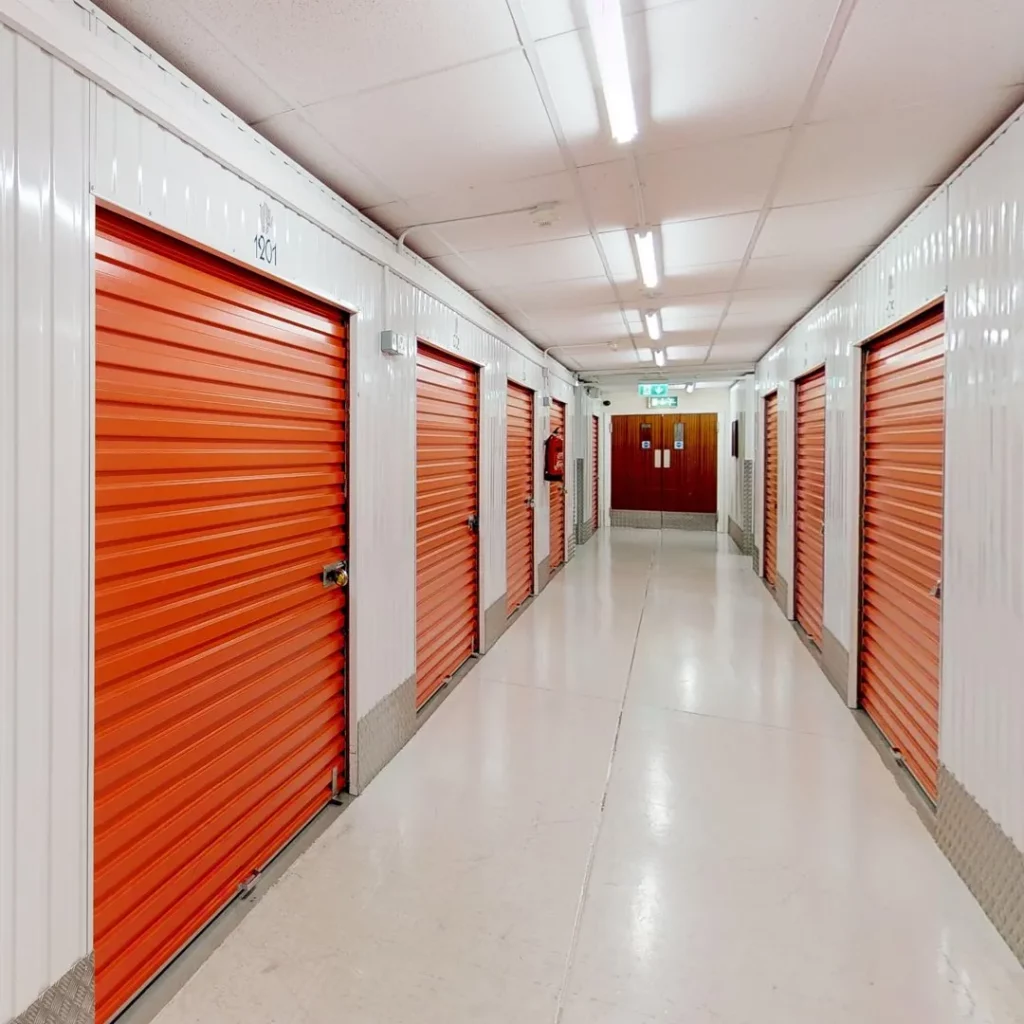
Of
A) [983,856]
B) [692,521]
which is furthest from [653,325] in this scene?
[692,521]

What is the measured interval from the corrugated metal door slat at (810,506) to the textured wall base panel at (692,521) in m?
7.32

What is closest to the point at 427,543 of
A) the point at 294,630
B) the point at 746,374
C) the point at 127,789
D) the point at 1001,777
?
the point at 294,630

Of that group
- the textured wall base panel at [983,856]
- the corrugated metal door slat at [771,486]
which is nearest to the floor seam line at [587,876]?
the textured wall base panel at [983,856]

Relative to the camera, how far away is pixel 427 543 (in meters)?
3.77

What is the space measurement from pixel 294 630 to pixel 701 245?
10.4 feet

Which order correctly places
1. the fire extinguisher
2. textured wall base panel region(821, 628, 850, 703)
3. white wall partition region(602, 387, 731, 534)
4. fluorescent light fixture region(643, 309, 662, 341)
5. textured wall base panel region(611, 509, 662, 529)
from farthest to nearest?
textured wall base panel region(611, 509, 662, 529)
white wall partition region(602, 387, 731, 534)
the fire extinguisher
fluorescent light fixture region(643, 309, 662, 341)
textured wall base panel region(821, 628, 850, 703)

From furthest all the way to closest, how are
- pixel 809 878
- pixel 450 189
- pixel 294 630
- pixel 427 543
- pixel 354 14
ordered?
1. pixel 427 543
2. pixel 450 189
3. pixel 294 630
4. pixel 809 878
5. pixel 354 14

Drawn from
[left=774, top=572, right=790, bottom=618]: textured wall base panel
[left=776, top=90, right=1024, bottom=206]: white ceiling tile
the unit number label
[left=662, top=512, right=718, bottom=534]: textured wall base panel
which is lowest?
→ [left=774, top=572, right=790, bottom=618]: textured wall base panel

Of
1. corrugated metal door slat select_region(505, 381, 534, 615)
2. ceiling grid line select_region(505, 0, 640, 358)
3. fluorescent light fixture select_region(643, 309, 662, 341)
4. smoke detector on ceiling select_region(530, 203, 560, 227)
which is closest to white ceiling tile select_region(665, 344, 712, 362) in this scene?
fluorescent light fixture select_region(643, 309, 662, 341)

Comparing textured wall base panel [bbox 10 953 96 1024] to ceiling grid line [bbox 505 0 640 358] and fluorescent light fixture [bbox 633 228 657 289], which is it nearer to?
ceiling grid line [bbox 505 0 640 358]

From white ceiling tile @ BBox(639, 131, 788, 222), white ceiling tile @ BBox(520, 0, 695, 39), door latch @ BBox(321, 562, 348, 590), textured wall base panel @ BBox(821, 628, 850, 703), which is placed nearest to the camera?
white ceiling tile @ BBox(520, 0, 695, 39)

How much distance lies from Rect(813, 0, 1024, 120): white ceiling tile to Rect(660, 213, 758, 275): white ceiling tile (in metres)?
1.08

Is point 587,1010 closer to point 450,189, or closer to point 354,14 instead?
point 354,14

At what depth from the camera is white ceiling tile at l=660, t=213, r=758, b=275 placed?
319cm
